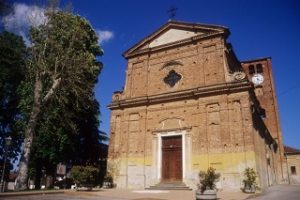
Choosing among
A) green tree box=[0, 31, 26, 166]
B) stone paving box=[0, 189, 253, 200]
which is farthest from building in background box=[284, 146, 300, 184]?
green tree box=[0, 31, 26, 166]

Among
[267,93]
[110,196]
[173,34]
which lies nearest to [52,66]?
[173,34]

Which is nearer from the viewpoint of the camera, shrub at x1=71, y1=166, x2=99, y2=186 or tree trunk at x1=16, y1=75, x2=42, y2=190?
shrub at x1=71, y1=166, x2=99, y2=186

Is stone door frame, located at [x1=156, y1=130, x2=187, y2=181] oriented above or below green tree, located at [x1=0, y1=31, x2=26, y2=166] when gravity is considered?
below

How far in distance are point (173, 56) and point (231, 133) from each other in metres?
7.56

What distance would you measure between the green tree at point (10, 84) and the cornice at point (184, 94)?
25.7 ft

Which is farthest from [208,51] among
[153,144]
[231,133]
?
[153,144]

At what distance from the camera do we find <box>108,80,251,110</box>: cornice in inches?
681

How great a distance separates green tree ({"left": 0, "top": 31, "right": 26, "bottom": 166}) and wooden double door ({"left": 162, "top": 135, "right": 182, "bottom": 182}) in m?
11.0

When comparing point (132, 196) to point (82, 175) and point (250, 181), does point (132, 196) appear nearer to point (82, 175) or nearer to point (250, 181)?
point (82, 175)

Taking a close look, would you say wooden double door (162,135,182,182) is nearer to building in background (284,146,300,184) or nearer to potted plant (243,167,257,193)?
potted plant (243,167,257,193)

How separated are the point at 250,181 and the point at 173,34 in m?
12.2

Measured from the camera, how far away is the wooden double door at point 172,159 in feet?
59.3

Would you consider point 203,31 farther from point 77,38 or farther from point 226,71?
point 77,38

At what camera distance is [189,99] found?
18.9 meters
